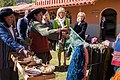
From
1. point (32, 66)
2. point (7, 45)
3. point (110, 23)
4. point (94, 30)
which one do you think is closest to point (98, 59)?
point (32, 66)

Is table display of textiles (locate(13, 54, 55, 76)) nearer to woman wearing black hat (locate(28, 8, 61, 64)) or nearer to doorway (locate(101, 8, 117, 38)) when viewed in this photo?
woman wearing black hat (locate(28, 8, 61, 64))

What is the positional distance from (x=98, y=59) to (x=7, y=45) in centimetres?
134

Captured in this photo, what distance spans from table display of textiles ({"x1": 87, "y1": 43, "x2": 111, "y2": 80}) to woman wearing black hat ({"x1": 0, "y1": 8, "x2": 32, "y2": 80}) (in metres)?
0.98

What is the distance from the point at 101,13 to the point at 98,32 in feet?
3.13

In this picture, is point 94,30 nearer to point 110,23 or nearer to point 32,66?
point 110,23

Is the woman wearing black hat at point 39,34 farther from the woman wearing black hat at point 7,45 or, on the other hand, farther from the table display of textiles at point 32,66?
the table display of textiles at point 32,66

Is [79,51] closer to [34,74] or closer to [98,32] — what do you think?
[34,74]

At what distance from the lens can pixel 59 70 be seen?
7242 millimetres

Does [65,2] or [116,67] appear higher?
[65,2]

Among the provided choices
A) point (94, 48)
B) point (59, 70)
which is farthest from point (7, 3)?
point (94, 48)

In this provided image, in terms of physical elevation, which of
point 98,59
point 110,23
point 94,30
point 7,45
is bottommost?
point 94,30

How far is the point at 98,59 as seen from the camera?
170 inches

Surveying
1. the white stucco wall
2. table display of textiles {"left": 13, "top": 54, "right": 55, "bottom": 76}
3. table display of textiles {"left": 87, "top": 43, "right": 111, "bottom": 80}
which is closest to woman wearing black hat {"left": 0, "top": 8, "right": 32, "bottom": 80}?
table display of textiles {"left": 13, "top": 54, "right": 55, "bottom": 76}

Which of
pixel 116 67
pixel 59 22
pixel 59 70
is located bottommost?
pixel 59 70
